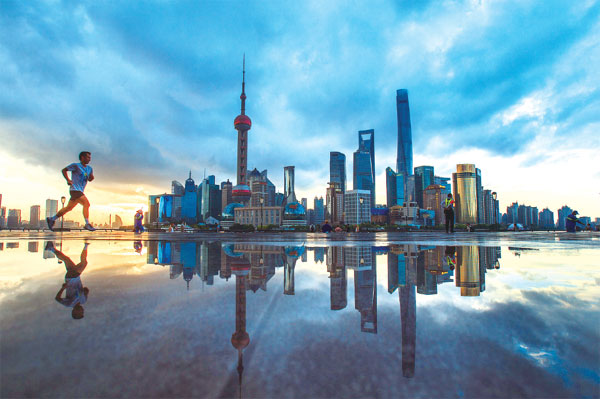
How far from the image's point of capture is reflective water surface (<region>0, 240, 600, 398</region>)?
1.04m

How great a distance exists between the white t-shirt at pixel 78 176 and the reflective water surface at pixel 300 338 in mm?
6747

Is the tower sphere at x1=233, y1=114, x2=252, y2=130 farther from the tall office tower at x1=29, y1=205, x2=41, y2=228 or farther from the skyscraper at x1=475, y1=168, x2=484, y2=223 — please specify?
the skyscraper at x1=475, y1=168, x2=484, y2=223

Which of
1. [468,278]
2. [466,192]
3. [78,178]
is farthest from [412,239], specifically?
[466,192]

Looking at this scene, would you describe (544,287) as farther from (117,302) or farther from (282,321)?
(117,302)

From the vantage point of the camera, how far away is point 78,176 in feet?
27.3

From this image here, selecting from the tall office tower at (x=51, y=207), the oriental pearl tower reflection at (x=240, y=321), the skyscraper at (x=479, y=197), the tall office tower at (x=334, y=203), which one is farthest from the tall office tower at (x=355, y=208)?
the oriental pearl tower reflection at (x=240, y=321)

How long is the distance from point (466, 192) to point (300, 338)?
599 ft

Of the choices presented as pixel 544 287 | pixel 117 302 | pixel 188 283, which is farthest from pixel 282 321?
pixel 544 287

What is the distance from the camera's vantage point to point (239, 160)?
543ft

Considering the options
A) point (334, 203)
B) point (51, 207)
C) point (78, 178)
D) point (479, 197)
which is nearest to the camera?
point (78, 178)

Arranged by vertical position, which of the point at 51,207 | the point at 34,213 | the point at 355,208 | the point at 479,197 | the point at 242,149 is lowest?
the point at 34,213

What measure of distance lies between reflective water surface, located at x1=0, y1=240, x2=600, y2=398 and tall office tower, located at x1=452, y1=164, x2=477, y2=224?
177130 millimetres

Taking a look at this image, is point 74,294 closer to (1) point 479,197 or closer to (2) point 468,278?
(2) point 468,278

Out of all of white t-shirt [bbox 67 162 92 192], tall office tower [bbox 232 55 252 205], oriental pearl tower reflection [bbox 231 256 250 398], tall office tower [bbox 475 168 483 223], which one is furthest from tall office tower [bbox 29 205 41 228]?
tall office tower [bbox 475 168 483 223]
